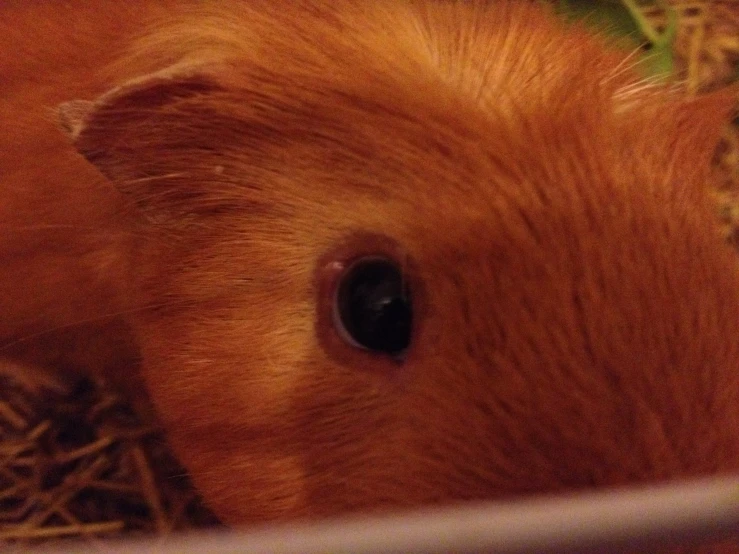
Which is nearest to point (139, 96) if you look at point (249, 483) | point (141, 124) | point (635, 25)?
point (141, 124)

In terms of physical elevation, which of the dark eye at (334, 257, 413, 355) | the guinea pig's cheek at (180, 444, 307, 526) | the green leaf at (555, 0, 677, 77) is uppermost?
the green leaf at (555, 0, 677, 77)

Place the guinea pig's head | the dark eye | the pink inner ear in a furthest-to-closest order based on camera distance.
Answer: the pink inner ear, the dark eye, the guinea pig's head

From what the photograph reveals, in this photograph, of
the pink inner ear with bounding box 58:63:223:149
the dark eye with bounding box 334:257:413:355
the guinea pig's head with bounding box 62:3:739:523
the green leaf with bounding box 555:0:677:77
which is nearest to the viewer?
the guinea pig's head with bounding box 62:3:739:523

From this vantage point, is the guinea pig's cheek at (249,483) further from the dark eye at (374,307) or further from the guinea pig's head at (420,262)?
the dark eye at (374,307)

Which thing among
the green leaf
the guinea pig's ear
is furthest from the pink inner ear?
the green leaf

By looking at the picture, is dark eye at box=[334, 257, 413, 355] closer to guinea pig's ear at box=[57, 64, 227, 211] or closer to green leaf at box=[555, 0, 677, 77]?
guinea pig's ear at box=[57, 64, 227, 211]

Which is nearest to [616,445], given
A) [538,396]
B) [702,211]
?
[538,396]

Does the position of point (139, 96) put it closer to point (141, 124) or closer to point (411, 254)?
point (141, 124)
